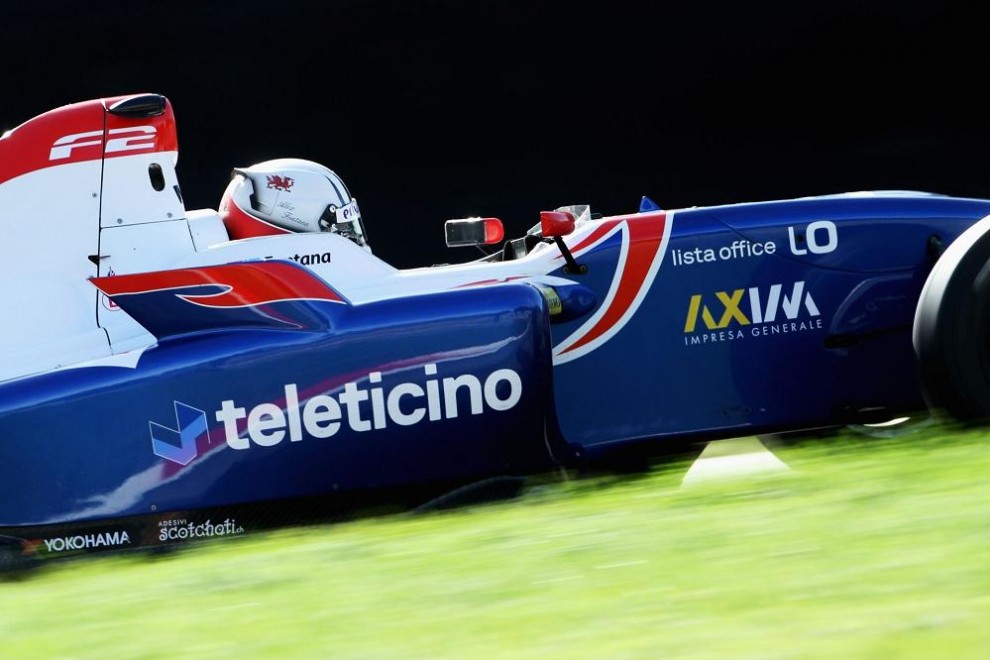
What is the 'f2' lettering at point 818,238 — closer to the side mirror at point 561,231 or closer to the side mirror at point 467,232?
the side mirror at point 561,231

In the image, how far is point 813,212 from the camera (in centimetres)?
495

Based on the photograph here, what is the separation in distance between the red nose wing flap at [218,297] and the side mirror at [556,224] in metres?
0.85

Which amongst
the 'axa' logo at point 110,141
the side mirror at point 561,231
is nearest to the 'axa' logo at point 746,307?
the side mirror at point 561,231

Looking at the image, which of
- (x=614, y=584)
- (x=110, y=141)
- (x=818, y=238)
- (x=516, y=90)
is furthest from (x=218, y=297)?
(x=516, y=90)

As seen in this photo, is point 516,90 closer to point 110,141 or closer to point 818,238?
point 110,141

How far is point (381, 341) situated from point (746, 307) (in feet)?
4.47

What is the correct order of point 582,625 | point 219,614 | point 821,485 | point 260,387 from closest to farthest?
point 582,625 → point 219,614 → point 821,485 → point 260,387

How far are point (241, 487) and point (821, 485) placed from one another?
2.06m

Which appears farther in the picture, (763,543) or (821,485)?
(821,485)

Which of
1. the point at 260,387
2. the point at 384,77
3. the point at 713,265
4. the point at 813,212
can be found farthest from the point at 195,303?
the point at 384,77

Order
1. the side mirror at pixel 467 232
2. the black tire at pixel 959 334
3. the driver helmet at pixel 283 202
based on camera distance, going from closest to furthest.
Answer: the black tire at pixel 959 334 → the driver helmet at pixel 283 202 → the side mirror at pixel 467 232

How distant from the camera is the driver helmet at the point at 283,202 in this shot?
17.4ft

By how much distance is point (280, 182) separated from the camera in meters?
A: 5.33

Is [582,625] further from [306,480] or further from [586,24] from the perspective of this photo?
[586,24]
